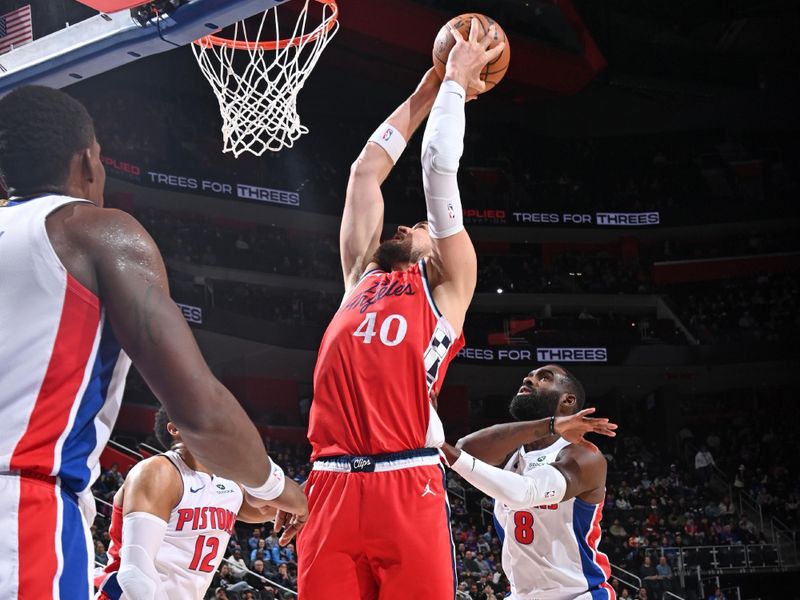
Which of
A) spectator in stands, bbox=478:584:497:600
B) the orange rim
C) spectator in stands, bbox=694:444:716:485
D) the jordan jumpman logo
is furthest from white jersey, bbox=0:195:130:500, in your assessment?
spectator in stands, bbox=694:444:716:485

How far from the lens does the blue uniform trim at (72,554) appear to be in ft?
5.93

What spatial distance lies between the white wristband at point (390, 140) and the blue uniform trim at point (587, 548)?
6.64 ft

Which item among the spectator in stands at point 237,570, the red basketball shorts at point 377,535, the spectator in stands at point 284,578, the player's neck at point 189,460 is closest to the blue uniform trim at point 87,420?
the red basketball shorts at point 377,535

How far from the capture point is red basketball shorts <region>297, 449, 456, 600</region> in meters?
2.90

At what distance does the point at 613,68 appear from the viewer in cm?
2527

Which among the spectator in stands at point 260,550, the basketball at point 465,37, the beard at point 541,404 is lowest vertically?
the spectator in stands at point 260,550

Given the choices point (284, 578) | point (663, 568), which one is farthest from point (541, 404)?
point (663, 568)

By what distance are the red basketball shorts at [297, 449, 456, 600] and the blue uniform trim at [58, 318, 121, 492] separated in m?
1.21

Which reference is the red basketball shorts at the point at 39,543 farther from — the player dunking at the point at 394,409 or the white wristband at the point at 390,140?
the white wristband at the point at 390,140

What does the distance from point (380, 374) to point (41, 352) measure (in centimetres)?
147

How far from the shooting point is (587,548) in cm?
462

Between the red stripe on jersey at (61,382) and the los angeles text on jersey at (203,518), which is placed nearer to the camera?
the red stripe on jersey at (61,382)

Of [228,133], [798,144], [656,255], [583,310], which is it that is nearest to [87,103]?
[583,310]

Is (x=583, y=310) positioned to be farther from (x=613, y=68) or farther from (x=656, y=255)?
(x=613, y=68)
